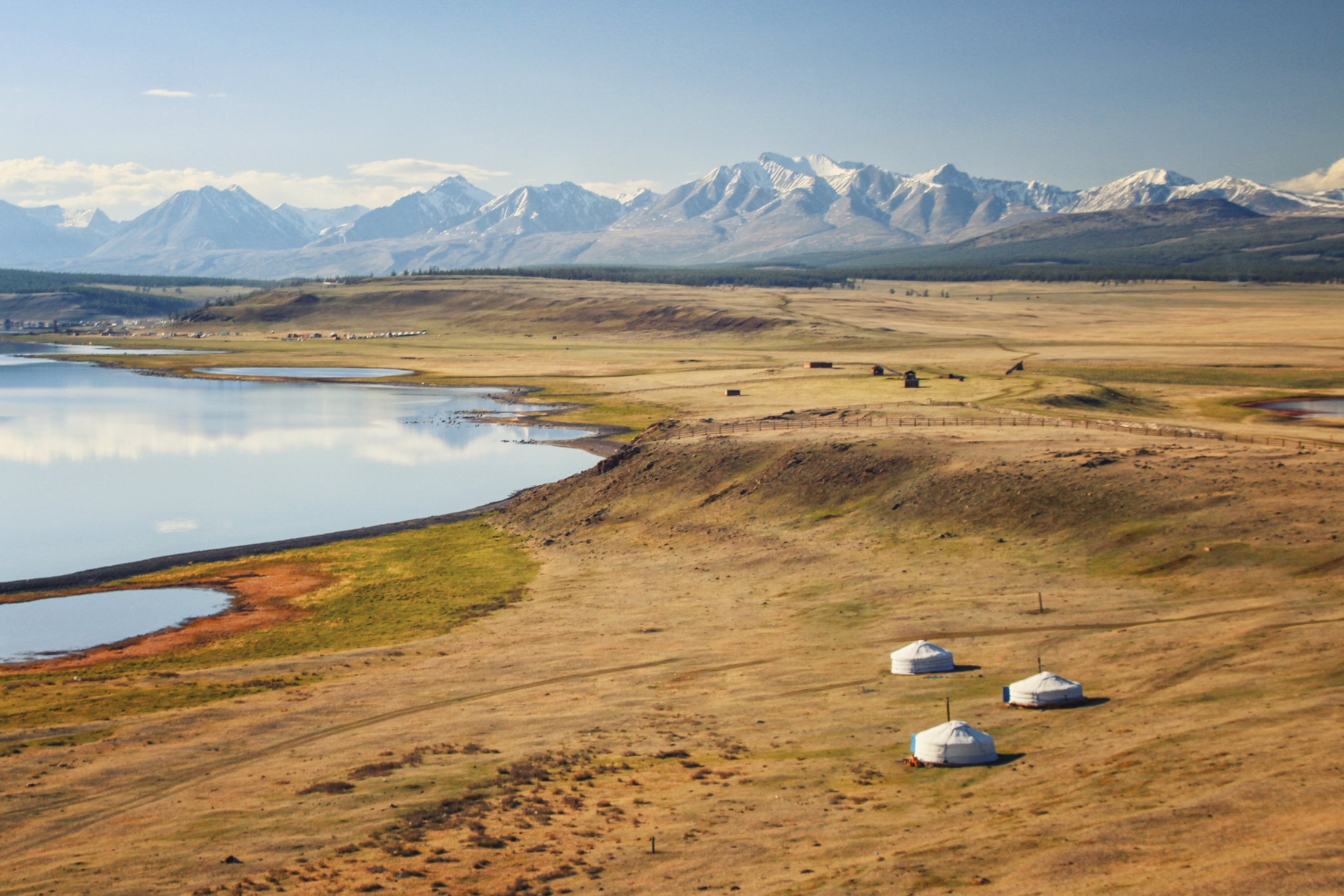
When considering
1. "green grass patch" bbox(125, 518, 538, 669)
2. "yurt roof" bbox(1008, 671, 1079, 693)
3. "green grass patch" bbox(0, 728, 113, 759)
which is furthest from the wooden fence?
"green grass patch" bbox(0, 728, 113, 759)

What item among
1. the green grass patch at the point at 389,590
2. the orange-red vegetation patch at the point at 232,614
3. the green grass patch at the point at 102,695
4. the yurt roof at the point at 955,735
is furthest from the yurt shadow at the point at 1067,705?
the orange-red vegetation patch at the point at 232,614

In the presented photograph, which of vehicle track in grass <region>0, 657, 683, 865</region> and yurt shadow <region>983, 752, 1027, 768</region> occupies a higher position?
yurt shadow <region>983, 752, 1027, 768</region>

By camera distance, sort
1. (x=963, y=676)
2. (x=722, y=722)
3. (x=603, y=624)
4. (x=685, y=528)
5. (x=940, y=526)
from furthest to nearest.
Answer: (x=685, y=528)
(x=940, y=526)
(x=603, y=624)
(x=963, y=676)
(x=722, y=722)

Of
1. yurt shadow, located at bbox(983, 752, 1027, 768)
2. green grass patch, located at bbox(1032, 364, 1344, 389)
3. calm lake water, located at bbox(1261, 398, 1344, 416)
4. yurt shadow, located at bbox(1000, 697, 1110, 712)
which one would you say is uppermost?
green grass patch, located at bbox(1032, 364, 1344, 389)

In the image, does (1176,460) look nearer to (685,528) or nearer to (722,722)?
(685,528)

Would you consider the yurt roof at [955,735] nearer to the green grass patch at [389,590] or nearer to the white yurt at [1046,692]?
the white yurt at [1046,692]

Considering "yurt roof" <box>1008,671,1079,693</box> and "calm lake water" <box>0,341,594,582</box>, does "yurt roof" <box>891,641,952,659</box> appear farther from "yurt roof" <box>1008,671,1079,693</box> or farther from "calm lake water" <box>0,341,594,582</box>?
"calm lake water" <box>0,341,594,582</box>

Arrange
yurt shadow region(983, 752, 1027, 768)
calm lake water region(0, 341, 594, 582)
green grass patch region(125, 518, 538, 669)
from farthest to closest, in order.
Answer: calm lake water region(0, 341, 594, 582), green grass patch region(125, 518, 538, 669), yurt shadow region(983, 752, 1027, 768)

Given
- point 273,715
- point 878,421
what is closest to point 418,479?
point 878,421
